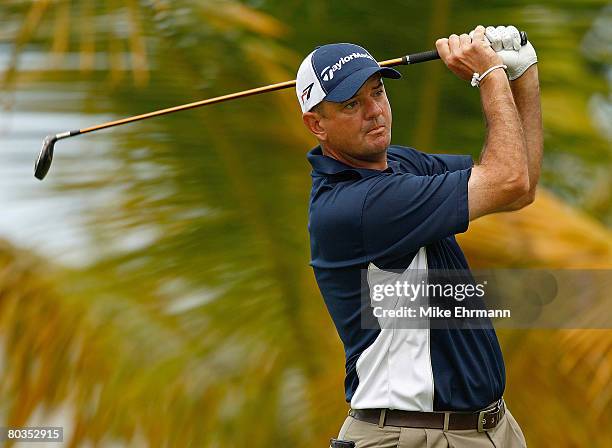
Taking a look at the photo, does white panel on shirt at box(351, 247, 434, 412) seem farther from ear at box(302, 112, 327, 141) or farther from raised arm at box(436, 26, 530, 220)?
ear at box(302, 112, 327, 141)

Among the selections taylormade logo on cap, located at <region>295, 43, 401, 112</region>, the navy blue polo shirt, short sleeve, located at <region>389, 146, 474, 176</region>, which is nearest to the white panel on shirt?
the navy blue polo shirt

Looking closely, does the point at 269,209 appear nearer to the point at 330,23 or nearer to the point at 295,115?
the point at 295,115

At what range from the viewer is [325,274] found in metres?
3.23

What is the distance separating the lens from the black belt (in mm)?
3076

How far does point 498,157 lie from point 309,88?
657 millimetres

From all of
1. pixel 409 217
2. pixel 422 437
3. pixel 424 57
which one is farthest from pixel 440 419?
pixel 424 57

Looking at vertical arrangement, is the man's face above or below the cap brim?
below

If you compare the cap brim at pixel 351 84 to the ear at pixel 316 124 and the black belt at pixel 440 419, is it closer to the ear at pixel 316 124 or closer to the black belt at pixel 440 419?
the ear at pixel 316 124

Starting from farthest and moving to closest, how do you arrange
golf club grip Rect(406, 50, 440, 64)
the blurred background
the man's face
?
1. the blurred background
2. golf club grip Rect(406, 50, 440, 64)
3. the man's face

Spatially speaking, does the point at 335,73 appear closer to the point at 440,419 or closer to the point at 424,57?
the point at 424,57

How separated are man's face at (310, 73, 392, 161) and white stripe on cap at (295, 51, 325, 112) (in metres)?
0.04

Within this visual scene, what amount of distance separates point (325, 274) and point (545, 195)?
1561 mm

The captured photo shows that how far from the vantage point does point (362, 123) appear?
316 centimetres

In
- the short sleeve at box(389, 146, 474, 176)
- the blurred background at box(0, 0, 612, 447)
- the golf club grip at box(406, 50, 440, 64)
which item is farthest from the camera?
the blurred background at box(0, 0, 612, 447)
